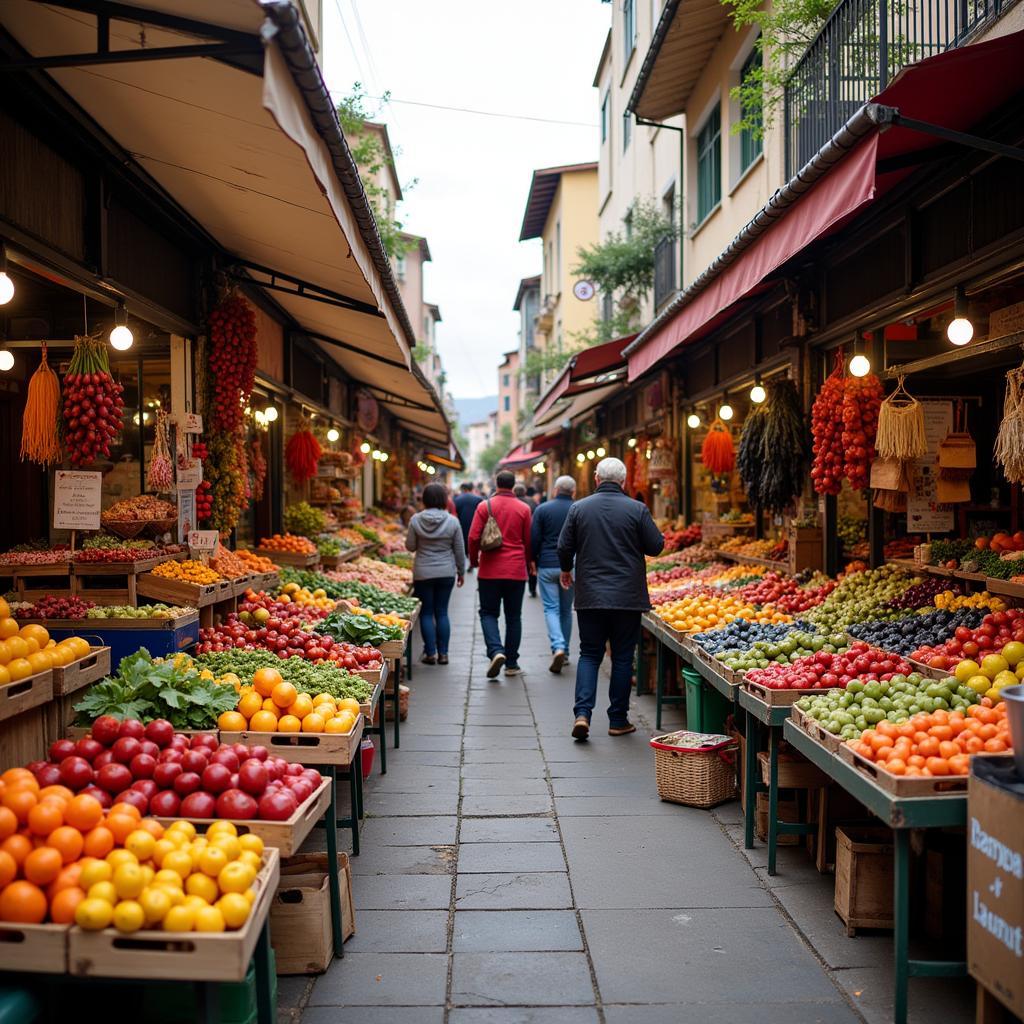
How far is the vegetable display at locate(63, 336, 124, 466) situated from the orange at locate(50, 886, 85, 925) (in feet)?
11.5

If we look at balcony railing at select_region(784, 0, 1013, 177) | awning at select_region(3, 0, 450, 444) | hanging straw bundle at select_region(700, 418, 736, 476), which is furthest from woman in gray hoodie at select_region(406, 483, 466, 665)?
balcony railing at select_region(784, 0, 1013, 177)

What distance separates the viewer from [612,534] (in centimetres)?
753

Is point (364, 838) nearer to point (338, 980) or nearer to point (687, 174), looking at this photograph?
point (338, 980)

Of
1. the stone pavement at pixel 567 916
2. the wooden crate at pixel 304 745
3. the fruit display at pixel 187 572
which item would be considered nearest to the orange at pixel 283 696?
the wooden crate at pixel 304 745

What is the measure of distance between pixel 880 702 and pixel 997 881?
5.19 ft

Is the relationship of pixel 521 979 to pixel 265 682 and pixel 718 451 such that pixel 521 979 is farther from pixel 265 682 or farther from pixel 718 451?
pixel 718 451

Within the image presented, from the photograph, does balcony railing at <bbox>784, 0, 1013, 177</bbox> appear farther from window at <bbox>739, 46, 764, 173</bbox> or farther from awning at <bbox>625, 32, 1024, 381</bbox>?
window at <bbox>739, 46, 764, 173</bbox>

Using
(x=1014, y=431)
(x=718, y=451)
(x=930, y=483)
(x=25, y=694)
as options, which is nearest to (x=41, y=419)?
(x=25, y=694)

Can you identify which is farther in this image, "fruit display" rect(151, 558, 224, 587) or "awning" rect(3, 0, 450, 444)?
"fruit display" rect(151, 558, 224, 587)

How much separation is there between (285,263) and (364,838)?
4.69 metres

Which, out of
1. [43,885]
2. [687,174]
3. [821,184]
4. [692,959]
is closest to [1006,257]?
[821,184]

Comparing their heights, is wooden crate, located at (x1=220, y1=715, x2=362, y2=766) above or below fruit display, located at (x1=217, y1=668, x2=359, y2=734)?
below

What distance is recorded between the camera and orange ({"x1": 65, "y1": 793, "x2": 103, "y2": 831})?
3.06 meters

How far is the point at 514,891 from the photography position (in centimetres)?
462
